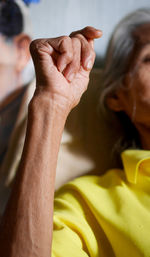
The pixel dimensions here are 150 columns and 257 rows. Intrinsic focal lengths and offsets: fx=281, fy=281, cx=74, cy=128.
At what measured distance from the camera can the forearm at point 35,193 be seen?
472mm

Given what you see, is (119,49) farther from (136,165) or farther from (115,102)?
(136,165)

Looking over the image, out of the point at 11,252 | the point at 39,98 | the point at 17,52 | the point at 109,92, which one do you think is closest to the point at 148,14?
the point at 109,92

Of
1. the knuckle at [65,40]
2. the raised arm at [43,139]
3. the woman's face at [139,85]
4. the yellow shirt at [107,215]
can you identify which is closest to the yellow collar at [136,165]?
the yellow shirt at [107,215]

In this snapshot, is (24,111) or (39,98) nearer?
(39,98)

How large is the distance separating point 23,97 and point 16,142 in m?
0.16

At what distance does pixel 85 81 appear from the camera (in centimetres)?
61

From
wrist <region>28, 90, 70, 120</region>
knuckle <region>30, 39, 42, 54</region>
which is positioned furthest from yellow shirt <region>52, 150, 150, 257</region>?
knuckle <region>30, 39, 42, 54</region>

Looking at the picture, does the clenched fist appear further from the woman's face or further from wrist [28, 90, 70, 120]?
the woman's face

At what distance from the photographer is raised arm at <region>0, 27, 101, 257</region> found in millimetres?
477

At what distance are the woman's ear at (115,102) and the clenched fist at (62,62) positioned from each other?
326 millimetres

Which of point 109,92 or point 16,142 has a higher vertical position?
point 109,92

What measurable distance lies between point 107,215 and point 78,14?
1.76ft

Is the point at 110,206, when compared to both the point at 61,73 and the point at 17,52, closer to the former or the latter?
the point at 61,73

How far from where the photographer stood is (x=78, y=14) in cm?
78
